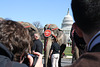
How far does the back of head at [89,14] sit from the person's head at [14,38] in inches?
28.2

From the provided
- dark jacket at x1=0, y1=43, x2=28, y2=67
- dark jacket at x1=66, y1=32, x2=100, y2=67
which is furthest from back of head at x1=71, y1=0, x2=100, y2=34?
dark jacket at x1=0, y1=43, x2=28, y2=67

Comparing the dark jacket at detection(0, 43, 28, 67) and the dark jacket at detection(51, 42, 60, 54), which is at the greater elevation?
the dark jacket at detection(0, 43, 28, 67)

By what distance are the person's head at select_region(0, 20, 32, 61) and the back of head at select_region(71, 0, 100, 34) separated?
716mm

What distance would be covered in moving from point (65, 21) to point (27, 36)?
75.0m

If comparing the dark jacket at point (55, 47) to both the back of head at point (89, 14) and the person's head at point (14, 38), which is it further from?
the back of head at point (89, 14)

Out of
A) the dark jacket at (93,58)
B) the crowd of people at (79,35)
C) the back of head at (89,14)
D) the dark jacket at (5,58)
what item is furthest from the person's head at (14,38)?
the dark jacket at (93,58)

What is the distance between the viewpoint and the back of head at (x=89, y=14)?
119 centimetres

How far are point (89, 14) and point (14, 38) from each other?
80cm

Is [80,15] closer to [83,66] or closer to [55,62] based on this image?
[83,66]

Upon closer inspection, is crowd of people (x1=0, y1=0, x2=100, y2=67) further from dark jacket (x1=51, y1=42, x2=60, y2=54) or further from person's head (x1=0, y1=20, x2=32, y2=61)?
dark jacket (x1=51, y1=42, x2=60, y2=54)

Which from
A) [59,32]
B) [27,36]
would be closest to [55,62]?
[59,32]

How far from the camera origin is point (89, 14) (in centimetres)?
120

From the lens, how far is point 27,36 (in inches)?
74.9

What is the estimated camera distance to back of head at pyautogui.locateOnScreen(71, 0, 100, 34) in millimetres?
1193
